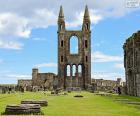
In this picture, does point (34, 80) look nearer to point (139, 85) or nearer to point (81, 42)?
point (81, 42)

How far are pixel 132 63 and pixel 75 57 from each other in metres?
52.0

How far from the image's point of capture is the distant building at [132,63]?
55062 millimetres

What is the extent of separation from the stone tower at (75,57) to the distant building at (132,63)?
43.7m

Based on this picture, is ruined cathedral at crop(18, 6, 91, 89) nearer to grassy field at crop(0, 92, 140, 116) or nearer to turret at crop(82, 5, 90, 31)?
turret at crop(82, 5, 90, 31)

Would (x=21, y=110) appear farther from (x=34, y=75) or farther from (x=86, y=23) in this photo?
(x=34, y=75)

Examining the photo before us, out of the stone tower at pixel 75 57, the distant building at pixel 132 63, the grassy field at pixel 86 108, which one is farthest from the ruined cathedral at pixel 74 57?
the grassy field at pixel 86 108

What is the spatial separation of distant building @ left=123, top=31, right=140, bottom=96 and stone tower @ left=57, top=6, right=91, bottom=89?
43672mm

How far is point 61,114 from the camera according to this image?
Result: 845 inches

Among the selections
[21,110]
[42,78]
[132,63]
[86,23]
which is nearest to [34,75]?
[42,78]

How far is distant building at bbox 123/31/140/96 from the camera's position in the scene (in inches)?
2168

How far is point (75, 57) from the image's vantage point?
11138 cm

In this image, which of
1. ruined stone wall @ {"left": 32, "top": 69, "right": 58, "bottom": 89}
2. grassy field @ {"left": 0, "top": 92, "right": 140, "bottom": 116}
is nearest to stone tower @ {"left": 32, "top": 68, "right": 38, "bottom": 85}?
ruined stone wall @ {"left": 32, "top": 69, "right": 58, "bottom": 89}

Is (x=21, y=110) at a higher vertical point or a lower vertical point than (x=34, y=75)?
lower

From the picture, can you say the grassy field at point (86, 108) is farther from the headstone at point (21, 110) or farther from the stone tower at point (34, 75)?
the stone tower at point (34, 75)
